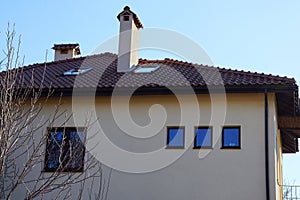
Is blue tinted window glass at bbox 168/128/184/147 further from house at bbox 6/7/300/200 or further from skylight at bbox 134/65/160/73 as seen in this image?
skylight at bbox 134/65/160/73

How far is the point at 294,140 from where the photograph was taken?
17.9 m

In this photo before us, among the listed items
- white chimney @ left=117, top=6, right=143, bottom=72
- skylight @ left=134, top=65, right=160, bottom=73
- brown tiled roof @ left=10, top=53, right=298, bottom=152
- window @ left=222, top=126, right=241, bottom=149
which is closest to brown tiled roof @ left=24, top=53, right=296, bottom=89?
brown tiled roof @ left=10, top=53, right=298, bottom=152

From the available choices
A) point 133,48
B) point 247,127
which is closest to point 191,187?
point 247,127

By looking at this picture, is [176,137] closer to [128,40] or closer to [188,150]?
[188,150]

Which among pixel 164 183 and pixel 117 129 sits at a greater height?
pixel 117 129

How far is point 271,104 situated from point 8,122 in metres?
7.34

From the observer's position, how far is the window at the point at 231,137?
12586mm

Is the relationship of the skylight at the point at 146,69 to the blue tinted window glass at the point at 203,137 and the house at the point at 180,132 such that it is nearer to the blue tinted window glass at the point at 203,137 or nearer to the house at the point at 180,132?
the house at the point at 180,132

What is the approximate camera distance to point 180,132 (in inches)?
512

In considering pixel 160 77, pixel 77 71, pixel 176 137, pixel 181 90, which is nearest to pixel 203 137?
pixel 176 137

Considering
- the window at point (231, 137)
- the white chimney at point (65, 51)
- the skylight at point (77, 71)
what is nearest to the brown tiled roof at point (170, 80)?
the skylight at point (77, 71)

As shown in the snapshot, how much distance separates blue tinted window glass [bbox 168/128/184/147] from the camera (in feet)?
42.4

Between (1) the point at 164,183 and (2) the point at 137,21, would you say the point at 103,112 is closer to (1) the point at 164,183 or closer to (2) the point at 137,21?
(1) the point at 164,183

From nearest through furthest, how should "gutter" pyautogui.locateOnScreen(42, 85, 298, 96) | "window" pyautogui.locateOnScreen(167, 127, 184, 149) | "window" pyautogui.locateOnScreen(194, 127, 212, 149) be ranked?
"gutter" pyautogui.locateOnScreen(42, 85, 298, 96) < "window" pyautogui.locateOnScreen(194, 127, 212, 149) < "window" pyautogui.locateOnScreen(167, 127, 184, 149)
